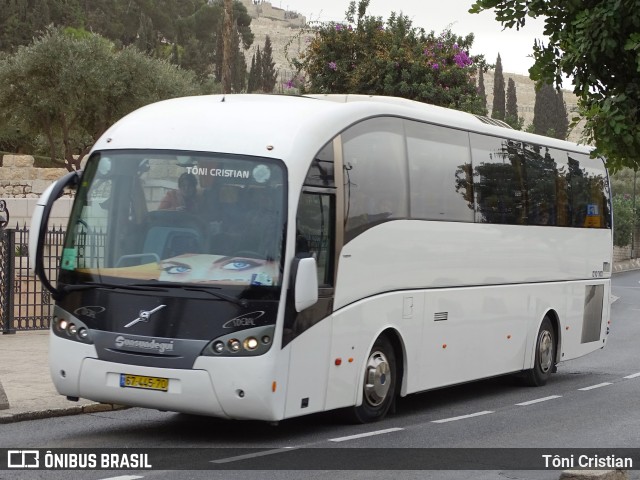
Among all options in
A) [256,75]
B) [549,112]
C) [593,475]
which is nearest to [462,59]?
[593,475]

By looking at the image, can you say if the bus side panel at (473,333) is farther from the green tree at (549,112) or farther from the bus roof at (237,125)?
the green tree at (549,112)

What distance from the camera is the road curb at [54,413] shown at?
11.7 m

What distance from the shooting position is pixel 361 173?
12.0 meters

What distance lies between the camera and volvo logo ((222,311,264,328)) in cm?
1028

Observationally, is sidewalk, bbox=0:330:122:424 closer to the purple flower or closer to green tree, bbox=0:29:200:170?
the purple flower

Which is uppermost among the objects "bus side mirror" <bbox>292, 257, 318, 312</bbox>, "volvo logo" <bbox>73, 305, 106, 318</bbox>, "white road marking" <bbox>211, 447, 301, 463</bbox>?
"bus side mirror" <bbox>292, 257, 318, 312</bbox>

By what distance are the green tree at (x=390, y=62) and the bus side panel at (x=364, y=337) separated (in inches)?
783

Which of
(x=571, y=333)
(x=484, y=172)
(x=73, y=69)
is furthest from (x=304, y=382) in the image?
(x=73, y=69)

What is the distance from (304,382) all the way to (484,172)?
5213 mm

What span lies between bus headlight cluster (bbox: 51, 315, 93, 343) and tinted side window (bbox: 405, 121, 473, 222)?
155 inches

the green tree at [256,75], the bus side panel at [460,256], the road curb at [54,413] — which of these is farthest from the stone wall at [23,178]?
the green tree at [256,75]

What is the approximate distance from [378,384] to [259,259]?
249 centimetres

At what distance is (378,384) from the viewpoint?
12.4 metres

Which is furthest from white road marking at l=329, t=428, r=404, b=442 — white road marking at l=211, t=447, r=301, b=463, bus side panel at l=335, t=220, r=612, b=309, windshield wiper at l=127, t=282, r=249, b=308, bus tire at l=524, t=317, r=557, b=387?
bus tire at l=524, t=317, r=557, b=387
